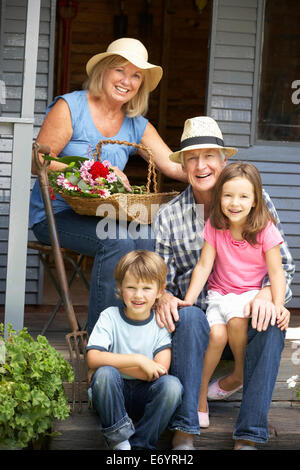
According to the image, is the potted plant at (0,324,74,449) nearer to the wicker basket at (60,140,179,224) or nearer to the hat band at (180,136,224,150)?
the wicker basket at (60,140,179,224)

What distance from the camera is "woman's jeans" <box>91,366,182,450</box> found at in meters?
2.42

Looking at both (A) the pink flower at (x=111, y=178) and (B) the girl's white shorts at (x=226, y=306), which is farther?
(A) the pink flower at (x=111, y=178)

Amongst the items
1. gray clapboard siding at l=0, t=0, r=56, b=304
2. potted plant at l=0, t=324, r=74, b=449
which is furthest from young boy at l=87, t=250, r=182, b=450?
gray clapboard siding at l=0, t=0, r=56, b=304

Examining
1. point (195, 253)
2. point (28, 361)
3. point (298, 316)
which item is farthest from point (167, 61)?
point (28, 361)

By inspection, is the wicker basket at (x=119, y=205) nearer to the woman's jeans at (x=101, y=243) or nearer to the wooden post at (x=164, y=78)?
the woman's jeans at (x=101, y=243)

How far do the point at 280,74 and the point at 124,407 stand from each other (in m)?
2.75

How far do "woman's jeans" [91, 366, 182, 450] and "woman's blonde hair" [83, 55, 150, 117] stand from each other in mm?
1374

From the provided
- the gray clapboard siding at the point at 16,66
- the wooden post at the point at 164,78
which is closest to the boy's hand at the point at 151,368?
the gray clapboard siding at the point at 16,66

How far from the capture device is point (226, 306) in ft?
8.68

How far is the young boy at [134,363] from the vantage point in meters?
2.43

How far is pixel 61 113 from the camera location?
320 centimetres

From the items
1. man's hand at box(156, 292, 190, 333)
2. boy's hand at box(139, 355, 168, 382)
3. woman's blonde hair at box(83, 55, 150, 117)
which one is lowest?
boy's hand at box(139, 355, 168, 382)
